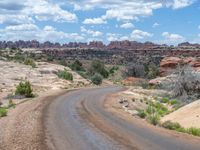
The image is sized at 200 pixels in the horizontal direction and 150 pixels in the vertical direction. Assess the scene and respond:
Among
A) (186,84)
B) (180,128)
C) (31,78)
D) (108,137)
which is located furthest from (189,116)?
(31,78)

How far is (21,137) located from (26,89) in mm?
29394

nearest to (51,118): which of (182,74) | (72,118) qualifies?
(72,118)

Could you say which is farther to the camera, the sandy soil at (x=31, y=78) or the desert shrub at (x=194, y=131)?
the sandy soil at (x=31, y=78)

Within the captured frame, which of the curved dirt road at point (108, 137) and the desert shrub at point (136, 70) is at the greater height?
the curved dirt road at point (108, 137)

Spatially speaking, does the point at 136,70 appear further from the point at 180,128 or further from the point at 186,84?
the point at 180,128

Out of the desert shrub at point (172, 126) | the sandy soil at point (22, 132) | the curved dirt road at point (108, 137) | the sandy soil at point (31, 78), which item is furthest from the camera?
the sandy soil at point (31, 78)

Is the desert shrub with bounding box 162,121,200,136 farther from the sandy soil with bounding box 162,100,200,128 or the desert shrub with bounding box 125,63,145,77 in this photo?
the desert shrub with bounding box 125,63,145,77

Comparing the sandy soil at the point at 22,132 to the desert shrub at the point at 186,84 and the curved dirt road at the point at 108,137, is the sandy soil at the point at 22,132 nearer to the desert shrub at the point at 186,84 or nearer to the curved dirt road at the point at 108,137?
the curved dirt road at the point at 108,137

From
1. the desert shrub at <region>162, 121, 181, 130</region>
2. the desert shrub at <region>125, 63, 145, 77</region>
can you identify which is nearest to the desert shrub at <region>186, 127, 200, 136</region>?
the desert shrub at <region>162, 121, 181, 130</region>

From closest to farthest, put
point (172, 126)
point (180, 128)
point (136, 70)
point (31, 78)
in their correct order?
point (180, 128), point (172, 126), point (31, 78), point (136, 70)

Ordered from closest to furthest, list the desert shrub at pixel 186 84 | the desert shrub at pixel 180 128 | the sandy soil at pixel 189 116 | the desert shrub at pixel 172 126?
1. the desert shrub at pixel 180 128
2. the desert shrub at pixel 172 126
3. the sandy soil at pixel 189 116
4. the desert shrub at pixel 186 84

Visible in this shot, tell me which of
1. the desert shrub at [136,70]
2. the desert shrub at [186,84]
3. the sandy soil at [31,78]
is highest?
the desert shrub at [186,84]

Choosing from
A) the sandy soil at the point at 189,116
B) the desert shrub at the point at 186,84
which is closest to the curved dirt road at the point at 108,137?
the sandy soil at the point at 189,116

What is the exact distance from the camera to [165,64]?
275 feet
